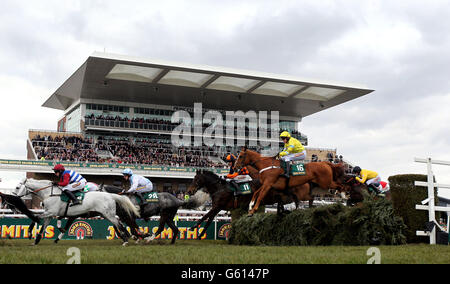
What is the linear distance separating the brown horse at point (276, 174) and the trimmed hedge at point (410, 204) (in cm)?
251

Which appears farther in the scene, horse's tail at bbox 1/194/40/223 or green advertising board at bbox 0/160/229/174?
green advertising board at bbox 0/160/229/174

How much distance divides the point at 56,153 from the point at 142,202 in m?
27.3

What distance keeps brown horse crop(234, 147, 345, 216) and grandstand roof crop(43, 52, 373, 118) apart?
25.3 m

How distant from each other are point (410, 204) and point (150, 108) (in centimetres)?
3936

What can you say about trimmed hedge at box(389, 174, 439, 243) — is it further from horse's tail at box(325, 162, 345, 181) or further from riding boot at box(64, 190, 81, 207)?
riding boot at box(64, 190, 81, 207)

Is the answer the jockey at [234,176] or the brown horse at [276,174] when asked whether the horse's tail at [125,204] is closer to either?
the brown horse at [276,174]

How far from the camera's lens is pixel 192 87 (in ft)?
135

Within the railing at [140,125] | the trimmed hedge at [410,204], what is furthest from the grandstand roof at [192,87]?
the trimmed hedge at [410,204]

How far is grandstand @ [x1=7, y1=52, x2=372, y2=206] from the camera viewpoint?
120ft

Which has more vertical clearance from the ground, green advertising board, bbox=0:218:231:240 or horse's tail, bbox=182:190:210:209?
horse's tail, bbox=182:190:210:209

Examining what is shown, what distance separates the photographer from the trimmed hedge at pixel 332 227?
9094 millimetres

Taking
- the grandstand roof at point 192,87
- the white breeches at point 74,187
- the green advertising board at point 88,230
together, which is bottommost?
the green advertising board at point 88,230

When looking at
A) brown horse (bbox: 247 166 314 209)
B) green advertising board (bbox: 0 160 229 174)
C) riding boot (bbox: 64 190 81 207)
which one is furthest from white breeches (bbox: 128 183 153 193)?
green advertising board (bbox: 0 160 229 174)
